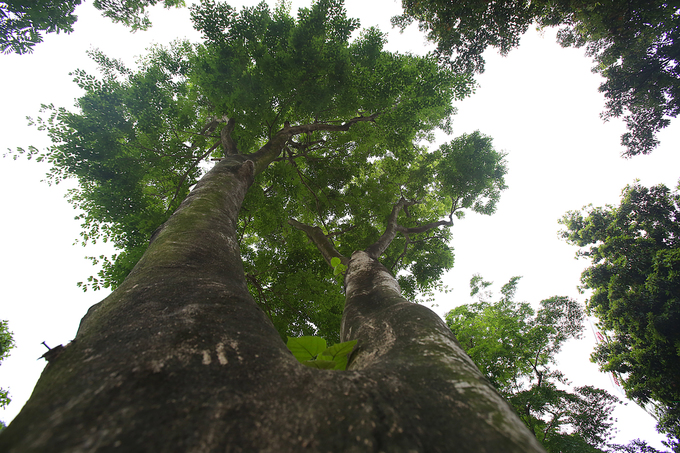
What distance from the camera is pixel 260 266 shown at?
20.8 feet

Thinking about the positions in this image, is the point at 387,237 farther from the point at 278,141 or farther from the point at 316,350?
the point at 316,350

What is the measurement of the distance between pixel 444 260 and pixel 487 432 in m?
8.63

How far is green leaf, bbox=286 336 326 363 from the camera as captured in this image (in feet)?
3.55

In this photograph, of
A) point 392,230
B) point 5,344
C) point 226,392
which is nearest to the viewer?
point 226,392

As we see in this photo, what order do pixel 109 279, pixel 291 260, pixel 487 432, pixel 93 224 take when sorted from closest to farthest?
1. pixel 487 432
2. pixel 109 279
3. pixel 93 224
4. pixel 291 260

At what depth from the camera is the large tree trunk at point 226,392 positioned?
20.0 inches

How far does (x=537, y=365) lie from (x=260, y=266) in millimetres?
11755

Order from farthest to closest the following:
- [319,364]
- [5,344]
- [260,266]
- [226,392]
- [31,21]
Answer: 1. [5,344]
2. [260,266]
3. [31,21]
4. [319,364]
5. [226,392]

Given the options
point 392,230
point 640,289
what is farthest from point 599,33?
point 640,289

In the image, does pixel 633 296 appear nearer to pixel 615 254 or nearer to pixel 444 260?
pixel 615 254

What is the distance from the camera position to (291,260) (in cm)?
732

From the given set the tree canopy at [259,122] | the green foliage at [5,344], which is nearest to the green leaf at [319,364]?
the tree canopy at [259,122]

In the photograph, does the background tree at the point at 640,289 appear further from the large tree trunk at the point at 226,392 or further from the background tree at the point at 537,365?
the large tree trunk at the point at 226,392

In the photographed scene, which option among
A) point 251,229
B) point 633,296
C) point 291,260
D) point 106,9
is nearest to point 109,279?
point 251,229
